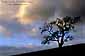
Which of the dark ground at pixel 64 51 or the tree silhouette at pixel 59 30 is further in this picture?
the tree silhouette at pixel 59 30

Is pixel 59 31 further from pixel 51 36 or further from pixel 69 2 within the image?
pixel 69 2

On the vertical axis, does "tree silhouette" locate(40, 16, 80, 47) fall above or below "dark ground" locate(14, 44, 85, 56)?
above

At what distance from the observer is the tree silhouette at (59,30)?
2.85 metres

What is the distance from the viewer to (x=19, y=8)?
8.94 ft

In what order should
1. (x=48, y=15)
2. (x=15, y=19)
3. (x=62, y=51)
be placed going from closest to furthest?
(x=62, y=51)
(x=15, y=19)
(x=48, y=15)

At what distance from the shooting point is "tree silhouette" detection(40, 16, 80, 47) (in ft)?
9.34

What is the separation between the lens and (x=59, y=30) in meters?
2.90

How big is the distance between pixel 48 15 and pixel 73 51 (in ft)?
5.10

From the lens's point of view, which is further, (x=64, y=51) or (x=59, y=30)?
(x=59, y=30)

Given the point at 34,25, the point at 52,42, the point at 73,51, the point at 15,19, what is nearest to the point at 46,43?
the point at 52,42

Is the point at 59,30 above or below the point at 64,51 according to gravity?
above

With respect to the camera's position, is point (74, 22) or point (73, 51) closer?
point (73, 51)

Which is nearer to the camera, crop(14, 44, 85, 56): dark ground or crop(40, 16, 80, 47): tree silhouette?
crop(14, 44, 85, 56): dark ground

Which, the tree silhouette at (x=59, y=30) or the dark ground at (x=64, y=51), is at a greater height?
the tree silhouette at (x=59, y=30)
